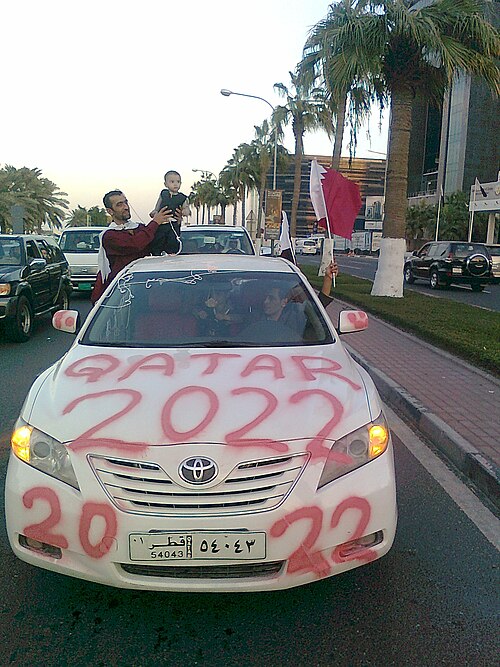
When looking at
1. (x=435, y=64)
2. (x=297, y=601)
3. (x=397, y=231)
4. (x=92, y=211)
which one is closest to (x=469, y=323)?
(x=397, y=231)

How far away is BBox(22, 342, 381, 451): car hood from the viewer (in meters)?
2.88

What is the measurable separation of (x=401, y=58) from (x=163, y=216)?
11.6 metres

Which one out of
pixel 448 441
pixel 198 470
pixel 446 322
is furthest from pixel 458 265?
pixel 198 470

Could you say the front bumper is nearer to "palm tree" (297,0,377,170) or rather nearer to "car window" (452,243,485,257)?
"palm tree" (297,0,377,170)

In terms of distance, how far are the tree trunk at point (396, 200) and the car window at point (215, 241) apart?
6659mm

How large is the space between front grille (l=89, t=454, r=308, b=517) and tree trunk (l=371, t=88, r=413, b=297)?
15.0 m

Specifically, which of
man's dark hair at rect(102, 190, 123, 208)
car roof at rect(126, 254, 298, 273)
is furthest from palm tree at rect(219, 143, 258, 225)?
car roof at rect(126, 254, 298, 273)

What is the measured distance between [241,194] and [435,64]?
2336 inches

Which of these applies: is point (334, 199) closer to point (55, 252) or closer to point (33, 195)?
point (55, 252)

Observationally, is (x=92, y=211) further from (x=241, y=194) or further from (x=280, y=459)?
(x=280, y=459)

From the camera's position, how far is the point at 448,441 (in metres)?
5.27

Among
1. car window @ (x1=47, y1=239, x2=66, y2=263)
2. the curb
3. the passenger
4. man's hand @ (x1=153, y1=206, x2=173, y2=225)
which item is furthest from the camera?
car window @ (x1=47, y1=239, x2=66, y2=263)

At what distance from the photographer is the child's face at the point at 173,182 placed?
7.85 meters

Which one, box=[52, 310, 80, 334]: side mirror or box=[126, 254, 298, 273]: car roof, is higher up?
box=[126, 254, 298, 273]: car roof
